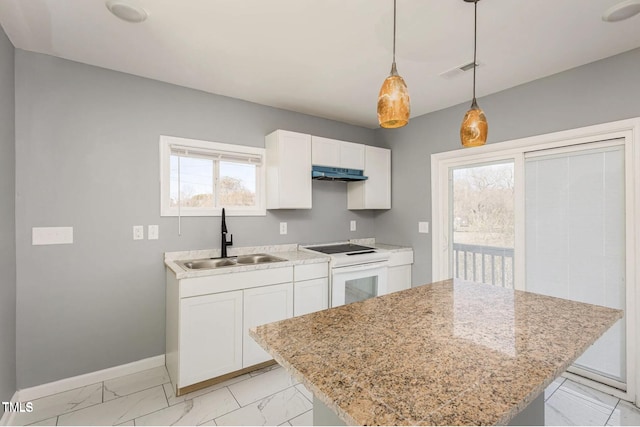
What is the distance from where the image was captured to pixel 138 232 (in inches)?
100

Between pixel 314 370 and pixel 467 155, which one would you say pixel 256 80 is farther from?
pixel 314 370

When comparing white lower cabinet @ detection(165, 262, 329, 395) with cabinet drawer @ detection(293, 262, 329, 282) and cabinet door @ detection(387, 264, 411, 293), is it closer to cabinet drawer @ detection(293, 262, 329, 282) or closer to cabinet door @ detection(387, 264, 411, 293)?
cabinet drawer @ detection(293, 262, 329, 282)

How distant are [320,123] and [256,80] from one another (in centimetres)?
115

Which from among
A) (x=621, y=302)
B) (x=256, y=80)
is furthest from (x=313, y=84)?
(x=621, y=302)

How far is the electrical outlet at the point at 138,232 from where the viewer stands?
2.54 meters

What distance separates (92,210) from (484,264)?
3577mm

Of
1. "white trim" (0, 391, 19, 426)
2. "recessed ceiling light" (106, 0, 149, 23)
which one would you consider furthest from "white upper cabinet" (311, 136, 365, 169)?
"white trim" (0, 391, 19, 426)

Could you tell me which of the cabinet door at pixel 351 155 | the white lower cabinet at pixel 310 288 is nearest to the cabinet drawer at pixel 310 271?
the white lower cabinet at pixel 310 288

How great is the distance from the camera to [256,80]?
2662 millimetres

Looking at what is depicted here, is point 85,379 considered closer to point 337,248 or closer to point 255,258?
point 255,258

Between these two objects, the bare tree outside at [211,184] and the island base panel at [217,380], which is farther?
the bare tree outside at [211,184]

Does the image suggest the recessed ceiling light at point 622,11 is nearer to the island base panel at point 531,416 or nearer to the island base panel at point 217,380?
the island base panel at point 531,416

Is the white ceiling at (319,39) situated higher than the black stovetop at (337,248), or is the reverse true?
the white ceiling at (319,39)

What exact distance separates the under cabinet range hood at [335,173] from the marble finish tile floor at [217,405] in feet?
6.39
